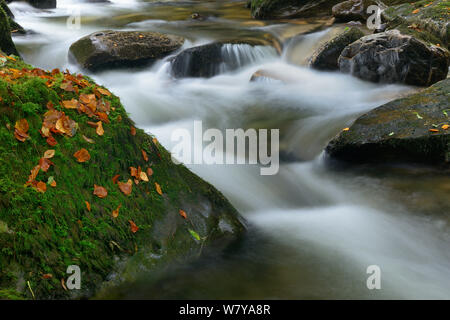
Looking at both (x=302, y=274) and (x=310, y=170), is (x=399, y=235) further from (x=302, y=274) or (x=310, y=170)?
(x=310, y=170)

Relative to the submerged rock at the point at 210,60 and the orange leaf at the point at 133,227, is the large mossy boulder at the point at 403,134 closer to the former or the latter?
the orange leaf at the point at 133,227

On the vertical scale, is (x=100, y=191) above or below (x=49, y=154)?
below

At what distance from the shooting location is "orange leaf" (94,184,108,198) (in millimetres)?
2863

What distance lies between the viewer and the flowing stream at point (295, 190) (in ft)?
10.3

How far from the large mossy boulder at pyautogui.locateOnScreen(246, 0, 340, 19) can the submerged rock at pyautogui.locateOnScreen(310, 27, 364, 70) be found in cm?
487

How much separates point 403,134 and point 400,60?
122 inches

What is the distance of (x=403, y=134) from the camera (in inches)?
211

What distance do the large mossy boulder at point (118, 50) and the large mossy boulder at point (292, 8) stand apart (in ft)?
15.3

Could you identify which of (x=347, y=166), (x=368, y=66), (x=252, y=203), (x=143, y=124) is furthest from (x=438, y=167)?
(x=143, y=124)

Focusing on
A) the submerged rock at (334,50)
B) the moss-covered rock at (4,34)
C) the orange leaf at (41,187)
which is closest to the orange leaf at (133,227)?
the orange leaf at (41,187)

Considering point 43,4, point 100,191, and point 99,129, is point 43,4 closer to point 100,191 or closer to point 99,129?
point 99,129

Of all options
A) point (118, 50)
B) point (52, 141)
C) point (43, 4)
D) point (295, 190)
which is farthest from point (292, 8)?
point (52, 141)

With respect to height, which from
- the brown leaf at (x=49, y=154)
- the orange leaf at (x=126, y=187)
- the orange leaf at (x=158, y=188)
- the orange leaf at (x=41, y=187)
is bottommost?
the orange leaf at (x=158, y=188)

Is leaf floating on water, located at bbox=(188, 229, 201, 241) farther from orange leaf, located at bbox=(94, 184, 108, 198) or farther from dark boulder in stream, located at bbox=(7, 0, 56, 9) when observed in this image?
dark boulder in stream, located at bbox=(7, 0, 56, 9)
